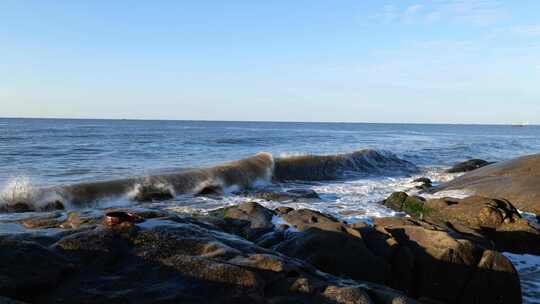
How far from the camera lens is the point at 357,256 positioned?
661 cm

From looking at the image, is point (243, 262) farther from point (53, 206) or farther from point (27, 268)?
point (53, 206)

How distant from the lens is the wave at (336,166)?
78.1 feet

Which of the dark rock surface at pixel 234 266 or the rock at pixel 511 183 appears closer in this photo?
the dark rock surface at pixel 234 266

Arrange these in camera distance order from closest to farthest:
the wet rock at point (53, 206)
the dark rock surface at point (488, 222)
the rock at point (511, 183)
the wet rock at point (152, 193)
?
the dark rock surface at point (488, 222) < the rock at point (511, 183) < the wet rock at point (53, 206) < the wet rock at point (152, 193)

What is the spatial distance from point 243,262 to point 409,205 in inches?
368

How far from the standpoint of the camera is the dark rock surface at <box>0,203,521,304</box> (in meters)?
4.18

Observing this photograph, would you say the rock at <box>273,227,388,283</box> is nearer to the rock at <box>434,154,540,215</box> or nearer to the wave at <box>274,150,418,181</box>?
the rock at <box>434,154,540,215</box>

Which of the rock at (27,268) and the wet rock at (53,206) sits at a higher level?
the rock at (27,268)

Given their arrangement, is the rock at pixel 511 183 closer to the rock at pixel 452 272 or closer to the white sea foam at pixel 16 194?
the rock at pixel 452 272

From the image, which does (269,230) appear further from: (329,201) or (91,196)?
(91,196)

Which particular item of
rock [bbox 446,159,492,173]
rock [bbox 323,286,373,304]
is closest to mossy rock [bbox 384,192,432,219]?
rock [bbox 323,286,373,304]

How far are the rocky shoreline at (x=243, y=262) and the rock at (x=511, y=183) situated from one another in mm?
5254

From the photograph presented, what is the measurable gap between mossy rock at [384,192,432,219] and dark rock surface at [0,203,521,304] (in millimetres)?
4670

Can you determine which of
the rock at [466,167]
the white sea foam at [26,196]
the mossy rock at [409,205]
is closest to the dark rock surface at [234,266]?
the mossy rock at [409,205]
